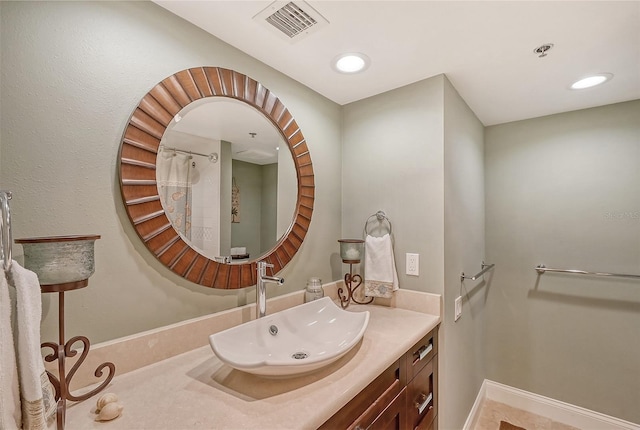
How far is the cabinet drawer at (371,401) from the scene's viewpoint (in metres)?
0.86

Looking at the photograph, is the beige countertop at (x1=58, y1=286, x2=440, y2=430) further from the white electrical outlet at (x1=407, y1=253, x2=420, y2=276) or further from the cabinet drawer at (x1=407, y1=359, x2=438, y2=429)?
the white electrical outlet at (x1=407, y1=253, x2=420, y2=276)

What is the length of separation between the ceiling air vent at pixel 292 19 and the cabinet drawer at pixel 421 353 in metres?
1.44

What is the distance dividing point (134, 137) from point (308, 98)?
103cm

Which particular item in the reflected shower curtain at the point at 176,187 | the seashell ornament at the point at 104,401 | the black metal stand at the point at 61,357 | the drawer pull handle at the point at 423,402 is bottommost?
the drawer pull handle at the point at 423,402

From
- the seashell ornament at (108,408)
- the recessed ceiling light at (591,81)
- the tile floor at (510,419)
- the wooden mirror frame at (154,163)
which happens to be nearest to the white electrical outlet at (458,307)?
the tile floor at (510,419)

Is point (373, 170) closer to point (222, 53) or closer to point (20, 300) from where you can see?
point (222, 53)

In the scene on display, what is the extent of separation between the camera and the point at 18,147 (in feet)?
2.60

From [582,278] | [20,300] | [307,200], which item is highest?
[307,200]

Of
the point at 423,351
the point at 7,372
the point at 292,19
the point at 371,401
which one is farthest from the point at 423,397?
the point at 292,19

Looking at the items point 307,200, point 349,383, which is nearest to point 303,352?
point 349,383

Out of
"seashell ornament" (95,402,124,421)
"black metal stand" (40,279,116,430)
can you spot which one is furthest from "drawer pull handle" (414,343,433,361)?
"black metal stand" (40,279,116,430)

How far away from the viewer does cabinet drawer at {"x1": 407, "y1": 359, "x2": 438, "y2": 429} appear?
1.25 m

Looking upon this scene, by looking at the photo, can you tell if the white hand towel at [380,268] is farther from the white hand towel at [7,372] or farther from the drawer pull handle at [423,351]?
the white hand towel at [7,372]

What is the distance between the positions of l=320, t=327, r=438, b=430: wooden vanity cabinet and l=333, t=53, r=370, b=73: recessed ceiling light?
4.52ft
